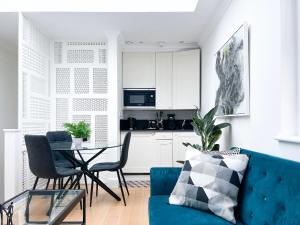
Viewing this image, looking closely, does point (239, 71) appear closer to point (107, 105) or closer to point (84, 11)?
point (84, 11)

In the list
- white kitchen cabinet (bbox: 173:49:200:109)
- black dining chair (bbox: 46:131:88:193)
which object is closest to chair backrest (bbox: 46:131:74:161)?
black dining chair (bbox: 46:131:88:193)

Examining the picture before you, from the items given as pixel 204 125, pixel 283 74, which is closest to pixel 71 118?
pixel 204 125

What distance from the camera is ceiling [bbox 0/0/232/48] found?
12.7 feet

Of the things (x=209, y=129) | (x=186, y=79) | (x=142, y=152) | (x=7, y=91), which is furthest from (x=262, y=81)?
(x=7, y=91)

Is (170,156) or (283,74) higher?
(283,74)

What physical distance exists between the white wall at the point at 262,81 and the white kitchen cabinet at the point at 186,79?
7.02 ft

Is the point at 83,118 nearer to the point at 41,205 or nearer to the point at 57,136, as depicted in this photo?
the point at 57,136

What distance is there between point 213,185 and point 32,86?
3.22m

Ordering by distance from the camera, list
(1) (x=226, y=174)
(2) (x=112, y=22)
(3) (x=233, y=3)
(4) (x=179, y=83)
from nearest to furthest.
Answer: (1) (x=226, y=174)
(3) (x=233, y=3)
(2) (x=112, y=22)
(4) (x=179, y=83)

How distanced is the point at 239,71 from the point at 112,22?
2.25 m

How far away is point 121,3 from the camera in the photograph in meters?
3.79

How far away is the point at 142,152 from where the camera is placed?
517cm

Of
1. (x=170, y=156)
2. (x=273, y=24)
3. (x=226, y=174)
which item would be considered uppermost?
(x=273, y=24)

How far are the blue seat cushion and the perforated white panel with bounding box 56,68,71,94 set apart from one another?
11.3 feet
